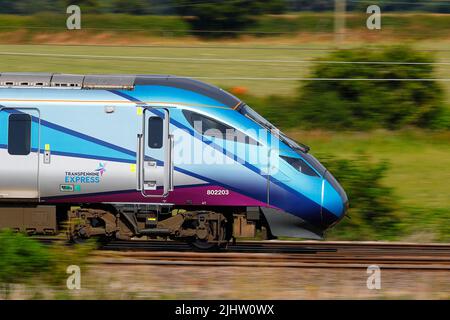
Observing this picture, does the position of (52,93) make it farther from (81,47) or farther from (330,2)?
(330,2)

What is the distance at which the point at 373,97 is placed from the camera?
28734 millimetres

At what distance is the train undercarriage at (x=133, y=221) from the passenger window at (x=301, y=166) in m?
0.99

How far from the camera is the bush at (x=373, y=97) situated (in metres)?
28.3

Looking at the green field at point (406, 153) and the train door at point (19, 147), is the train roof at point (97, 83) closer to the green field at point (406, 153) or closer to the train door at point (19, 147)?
the train door at point (19, 147)

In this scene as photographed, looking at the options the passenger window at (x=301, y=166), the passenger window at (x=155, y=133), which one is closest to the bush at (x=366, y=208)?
the passenger window at (x=301, y=166)

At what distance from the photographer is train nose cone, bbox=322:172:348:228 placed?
1548 centimetres

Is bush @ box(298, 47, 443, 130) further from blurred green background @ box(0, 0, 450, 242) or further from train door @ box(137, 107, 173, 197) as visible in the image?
train door @ box(137, 107, 173, 197)

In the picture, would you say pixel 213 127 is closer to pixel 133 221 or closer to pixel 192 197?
pixel 192 197

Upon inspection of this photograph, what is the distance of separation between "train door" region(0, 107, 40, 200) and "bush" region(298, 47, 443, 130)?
1402 cm

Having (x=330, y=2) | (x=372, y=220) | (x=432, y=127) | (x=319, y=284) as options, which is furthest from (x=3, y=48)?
(x=319, y=284)

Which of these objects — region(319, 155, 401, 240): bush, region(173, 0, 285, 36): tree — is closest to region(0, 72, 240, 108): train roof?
region(319, 155, 401, 240): bush

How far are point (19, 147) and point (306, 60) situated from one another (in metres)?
19.7

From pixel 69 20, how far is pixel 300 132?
10993 millimetres

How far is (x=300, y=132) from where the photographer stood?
91.4ft
